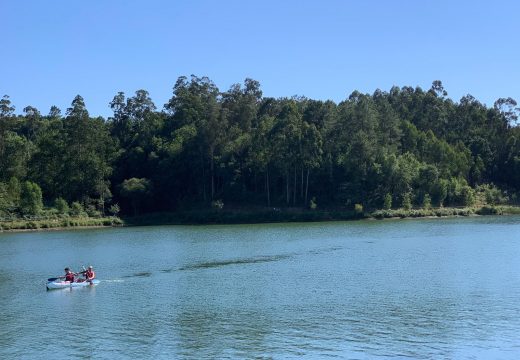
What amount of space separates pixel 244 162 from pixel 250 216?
12.9 metres

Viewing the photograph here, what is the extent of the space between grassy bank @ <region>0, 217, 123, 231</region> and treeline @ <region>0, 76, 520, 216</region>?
301 cm

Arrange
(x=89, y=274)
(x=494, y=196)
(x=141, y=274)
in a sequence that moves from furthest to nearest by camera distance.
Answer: (x=494, y=196), (x=141, y=274), (x=89, y=274)

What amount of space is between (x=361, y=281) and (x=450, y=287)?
566 cm

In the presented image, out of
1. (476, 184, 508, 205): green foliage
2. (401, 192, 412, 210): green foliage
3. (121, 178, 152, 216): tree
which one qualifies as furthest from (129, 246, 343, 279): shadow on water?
(476, 184, 508, 205): green foliage

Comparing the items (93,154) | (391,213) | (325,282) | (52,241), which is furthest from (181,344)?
(93,154)

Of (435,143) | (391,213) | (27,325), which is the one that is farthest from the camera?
(435,143)

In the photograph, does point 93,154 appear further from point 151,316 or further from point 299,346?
point 299,346

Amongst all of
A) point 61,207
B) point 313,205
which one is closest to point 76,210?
point 61,207

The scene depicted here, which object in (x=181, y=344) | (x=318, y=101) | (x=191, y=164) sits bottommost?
(x=181, y=344)

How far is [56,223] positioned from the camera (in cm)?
9562

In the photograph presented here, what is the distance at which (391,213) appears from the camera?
99062 mm

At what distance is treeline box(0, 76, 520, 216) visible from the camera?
344ft

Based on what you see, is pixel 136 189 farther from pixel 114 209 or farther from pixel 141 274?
pixel 141 274

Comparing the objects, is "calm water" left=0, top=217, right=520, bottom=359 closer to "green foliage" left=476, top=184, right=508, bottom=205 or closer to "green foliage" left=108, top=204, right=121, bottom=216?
"green foliage" left=108, top=204, right=121, bottom=216
